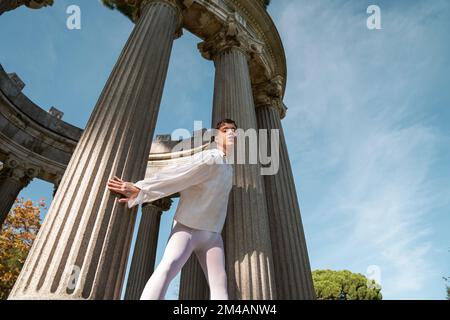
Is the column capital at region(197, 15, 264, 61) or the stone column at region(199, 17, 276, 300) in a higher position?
the column capital at region(197, 15, 264, 61)

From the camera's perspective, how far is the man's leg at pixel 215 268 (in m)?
4.50

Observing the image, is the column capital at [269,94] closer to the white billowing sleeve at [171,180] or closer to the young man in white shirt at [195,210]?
the young man in white shirt at [195,210]

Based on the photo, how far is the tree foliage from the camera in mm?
34594

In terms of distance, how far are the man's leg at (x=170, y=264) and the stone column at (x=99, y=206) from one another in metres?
1.54

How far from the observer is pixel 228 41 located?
14.2m

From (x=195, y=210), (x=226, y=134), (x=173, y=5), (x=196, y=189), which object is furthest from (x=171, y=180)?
(x=173, y=5)

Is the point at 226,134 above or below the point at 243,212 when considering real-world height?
above

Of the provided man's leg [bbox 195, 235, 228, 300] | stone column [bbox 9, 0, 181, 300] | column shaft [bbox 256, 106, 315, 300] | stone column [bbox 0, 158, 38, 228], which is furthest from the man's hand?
stone column [bbox 0, 158, 38, 228]

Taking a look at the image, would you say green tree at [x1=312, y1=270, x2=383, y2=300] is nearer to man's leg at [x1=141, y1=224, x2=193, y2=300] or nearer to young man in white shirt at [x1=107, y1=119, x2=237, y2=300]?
young man in white shirt at [x1=107, y1=119, x2=237, y2=300]

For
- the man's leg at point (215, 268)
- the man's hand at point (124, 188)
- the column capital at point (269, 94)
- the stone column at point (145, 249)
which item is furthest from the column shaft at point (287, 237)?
the stone column at point (145, 249)

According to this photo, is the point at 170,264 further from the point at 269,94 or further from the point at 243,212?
the point at 269,94

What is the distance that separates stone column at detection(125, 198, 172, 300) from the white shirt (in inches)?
631

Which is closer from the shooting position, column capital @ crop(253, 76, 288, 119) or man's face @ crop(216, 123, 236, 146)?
man's face @ crop(216, 123, 236, 146)

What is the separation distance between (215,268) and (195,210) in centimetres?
104
